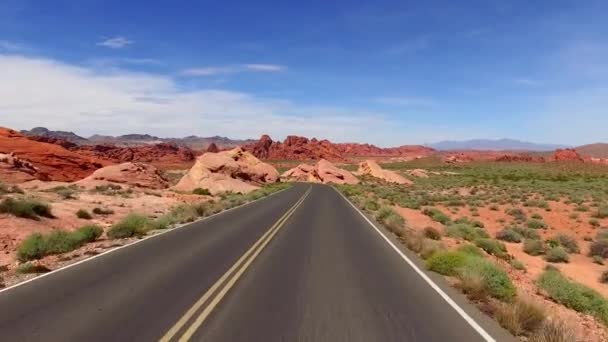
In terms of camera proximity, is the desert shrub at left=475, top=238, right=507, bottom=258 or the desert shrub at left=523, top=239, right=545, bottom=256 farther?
the desert shrub at left=523, top=239, right=545, bottom=256

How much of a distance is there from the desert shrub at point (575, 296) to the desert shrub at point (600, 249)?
30.7 ft

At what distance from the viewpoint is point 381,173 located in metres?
97.2

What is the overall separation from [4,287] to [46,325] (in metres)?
3.64

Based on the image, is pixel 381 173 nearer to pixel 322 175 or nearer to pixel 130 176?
pixel 322 175

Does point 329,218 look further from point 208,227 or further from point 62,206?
point 62,206

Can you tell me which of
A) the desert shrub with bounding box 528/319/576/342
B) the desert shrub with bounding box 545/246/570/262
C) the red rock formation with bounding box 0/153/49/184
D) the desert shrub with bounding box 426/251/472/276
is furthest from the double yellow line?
the red rock formation with bounding box 0/153/49/184

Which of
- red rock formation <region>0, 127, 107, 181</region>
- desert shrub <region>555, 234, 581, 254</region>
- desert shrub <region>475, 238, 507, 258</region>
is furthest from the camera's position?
red rock formation <region>0, 127, 107, 181</region>

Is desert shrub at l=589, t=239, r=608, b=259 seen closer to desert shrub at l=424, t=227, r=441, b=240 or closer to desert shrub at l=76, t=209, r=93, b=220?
desert shrub at l=424, t=227, r=441, b=240

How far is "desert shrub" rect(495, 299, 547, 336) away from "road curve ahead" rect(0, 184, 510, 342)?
1.10 ft

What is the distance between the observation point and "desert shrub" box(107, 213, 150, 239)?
58.3ft

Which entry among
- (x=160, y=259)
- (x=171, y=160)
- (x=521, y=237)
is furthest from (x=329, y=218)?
(x=171, y=160)

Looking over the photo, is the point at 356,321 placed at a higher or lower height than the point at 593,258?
higher

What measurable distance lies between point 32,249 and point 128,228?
4282 mm

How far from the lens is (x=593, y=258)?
19781mm
